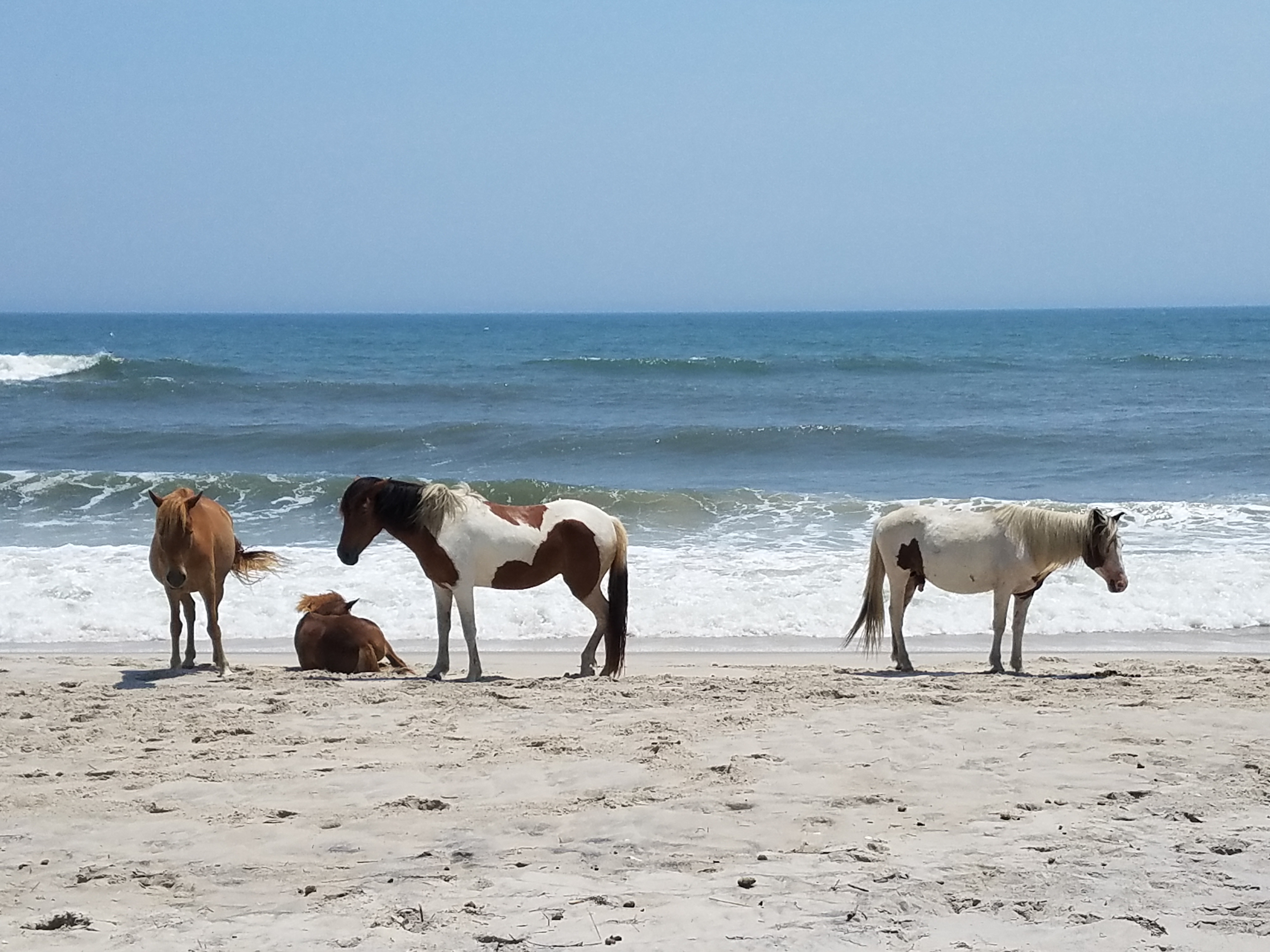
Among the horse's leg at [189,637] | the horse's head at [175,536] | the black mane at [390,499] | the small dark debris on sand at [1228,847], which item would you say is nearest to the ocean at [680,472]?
the horse's leg at [189,637]

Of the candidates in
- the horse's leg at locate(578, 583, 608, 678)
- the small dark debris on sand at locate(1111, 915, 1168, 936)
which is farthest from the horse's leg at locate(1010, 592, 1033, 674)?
the small dark debris on sand at locate(1111, 915, 1168, 936)

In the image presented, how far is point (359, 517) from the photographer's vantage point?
7.52 meters

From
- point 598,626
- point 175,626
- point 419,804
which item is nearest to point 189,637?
point 175,626

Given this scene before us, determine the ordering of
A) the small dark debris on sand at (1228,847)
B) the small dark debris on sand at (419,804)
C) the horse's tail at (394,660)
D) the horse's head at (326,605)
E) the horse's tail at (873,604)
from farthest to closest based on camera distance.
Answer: the horse's head at (326,605) → the horse's tail at (873,604) → the horse's tail at (394,660) → the small dark debris on sand at (419,804) → the small dark debris on sand at (1228,847)

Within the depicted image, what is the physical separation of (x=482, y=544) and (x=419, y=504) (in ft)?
1.41

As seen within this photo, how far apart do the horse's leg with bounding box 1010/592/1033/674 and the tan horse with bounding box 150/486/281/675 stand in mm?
4705

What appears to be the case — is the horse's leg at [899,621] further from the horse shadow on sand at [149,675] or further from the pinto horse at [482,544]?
the horse shadow on sand at [149,675]

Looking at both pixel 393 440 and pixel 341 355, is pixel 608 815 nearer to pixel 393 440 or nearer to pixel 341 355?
pixel 393 440

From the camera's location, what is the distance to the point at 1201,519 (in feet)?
44.6

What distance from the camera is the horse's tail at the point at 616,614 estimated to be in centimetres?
764

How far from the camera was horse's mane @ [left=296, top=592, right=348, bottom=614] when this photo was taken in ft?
26.8

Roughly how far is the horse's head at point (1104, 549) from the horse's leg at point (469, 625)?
11.9ft

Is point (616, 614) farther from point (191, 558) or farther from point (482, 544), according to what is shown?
point (191, 558)

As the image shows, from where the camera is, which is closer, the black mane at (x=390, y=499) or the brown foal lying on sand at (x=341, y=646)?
the black mane at (x=390, y=499)
